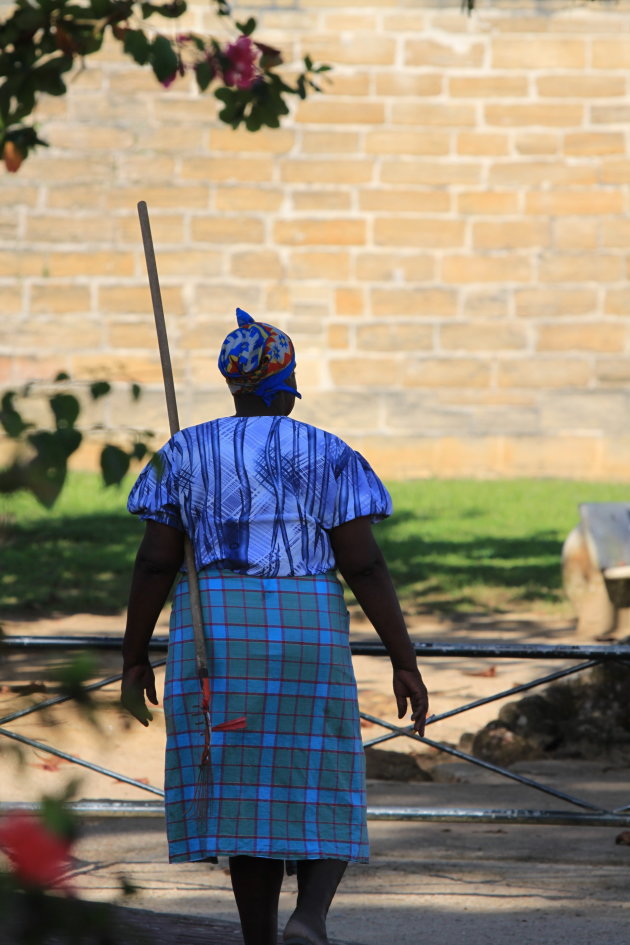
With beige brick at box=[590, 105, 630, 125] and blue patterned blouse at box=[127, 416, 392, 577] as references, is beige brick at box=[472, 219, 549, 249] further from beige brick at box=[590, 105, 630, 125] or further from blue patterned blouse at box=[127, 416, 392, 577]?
blue patterned blouse at box=[127, 416, 392, 577]

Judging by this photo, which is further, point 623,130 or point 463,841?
point 623,130

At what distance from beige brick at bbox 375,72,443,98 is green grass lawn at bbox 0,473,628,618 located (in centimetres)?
360

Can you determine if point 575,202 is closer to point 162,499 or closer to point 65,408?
point 162,499

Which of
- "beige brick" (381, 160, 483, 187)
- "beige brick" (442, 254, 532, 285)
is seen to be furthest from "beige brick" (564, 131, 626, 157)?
"beige brick" (442, 254, 532, 285)

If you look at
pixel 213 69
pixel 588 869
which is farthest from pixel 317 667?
pixel 213 69

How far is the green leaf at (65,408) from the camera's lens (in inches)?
58.1

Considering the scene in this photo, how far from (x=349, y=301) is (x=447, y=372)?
113cm

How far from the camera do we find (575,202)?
12.7 m

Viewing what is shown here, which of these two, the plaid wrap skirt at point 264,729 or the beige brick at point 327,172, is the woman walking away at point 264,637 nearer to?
the plaid wrap skirt at point 264,729

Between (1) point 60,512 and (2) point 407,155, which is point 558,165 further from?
(1) point 60,512

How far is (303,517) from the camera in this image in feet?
9.91

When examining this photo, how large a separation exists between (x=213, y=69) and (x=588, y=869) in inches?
150

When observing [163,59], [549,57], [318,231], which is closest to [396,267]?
[318,231]

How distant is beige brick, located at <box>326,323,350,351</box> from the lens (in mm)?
12719
